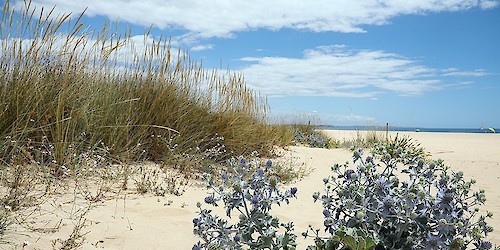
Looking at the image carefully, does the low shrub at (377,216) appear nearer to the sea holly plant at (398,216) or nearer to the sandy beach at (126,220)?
the sea holly plant at (398,216)

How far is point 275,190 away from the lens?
1902 mm

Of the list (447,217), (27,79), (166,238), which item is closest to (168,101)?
(27,79)

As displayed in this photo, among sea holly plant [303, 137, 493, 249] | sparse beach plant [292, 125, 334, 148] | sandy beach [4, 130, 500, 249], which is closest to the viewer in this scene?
sea holly plant [303, 137, 493, 249]

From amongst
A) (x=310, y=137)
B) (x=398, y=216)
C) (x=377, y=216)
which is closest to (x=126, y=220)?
(x=377, y=216)

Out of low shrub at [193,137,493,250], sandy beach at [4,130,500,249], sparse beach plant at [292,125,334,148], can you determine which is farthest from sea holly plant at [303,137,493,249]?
sparse beach plant at [292,125,334,148]

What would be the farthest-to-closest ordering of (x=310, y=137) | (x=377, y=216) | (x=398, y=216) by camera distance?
(x=310, y=137) < (x=377, y=216) < (x=398, y=216)

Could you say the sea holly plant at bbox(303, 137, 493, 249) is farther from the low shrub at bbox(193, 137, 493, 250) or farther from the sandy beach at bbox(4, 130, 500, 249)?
the sandy beach at bbox(4, 130, 500, 249)

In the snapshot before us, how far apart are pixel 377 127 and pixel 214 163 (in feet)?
28.2

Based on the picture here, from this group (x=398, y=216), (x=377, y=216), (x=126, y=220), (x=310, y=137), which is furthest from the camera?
(x=310, y=137)

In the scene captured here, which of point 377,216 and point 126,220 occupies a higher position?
point 377,216

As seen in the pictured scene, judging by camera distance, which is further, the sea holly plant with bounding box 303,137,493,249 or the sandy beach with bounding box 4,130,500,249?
the sandy beach with bounding box 4,130,500,249

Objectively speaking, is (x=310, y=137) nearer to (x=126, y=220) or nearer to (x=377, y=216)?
(x=126, y=220)

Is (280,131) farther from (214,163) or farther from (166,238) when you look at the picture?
(166,238)

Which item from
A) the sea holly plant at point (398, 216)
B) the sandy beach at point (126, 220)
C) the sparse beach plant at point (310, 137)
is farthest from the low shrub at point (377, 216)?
the sparse beach plant at point (310, 137)
